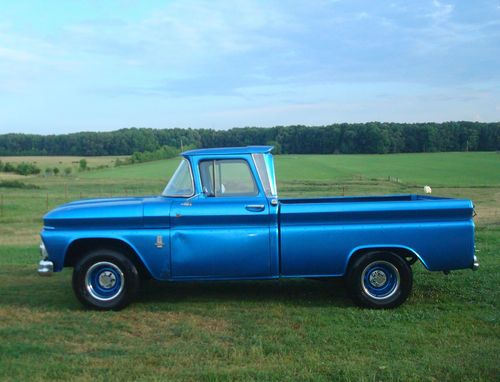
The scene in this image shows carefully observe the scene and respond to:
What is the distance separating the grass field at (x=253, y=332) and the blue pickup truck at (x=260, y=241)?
36 cm

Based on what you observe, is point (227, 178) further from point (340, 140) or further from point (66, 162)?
point (340, 140)

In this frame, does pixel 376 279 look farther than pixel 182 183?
No

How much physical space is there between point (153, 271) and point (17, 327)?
150 cm

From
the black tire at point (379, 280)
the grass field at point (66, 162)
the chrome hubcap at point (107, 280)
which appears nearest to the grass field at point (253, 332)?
the black tire at point (379, 280)

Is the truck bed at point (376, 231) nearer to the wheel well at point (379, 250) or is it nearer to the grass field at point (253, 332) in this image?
the wheel well at point (379, 250)

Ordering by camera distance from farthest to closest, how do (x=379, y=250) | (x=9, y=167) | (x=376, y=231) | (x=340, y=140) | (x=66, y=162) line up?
(x=340, y=140) < (x=66, y=162) < (x=9, y=167) < (x=379, y=250) < (x=376, y=231)

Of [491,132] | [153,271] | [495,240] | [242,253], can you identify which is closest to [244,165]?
[242,253]

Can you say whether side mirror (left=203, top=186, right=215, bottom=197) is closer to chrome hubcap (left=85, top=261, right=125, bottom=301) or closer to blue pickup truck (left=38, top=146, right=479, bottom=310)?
blue pickup truck (left=38, top=146, right=479, bottom=310)

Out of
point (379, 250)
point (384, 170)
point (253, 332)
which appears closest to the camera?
point (253, 332)

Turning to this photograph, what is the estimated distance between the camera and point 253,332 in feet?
18.1

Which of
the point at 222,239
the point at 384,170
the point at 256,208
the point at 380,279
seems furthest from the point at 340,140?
the point at 222,239

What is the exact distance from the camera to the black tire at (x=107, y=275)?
6.44m

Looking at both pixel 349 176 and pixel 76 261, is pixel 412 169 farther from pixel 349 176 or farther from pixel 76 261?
pixel 76 261

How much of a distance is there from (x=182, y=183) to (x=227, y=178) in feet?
1.76
